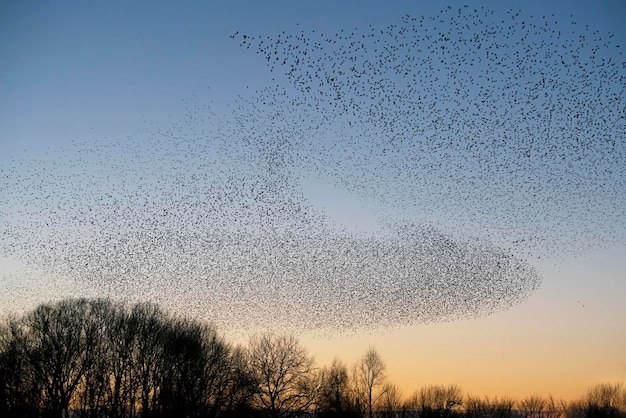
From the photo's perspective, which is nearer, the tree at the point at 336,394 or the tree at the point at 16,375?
the tree at the point at 16,375

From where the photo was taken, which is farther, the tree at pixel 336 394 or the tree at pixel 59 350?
the tree at pixel 336 394

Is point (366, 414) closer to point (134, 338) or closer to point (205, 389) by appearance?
point (205, 389)

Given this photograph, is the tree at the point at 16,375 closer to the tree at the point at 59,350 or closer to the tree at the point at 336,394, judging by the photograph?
the tree at the point at 59,350

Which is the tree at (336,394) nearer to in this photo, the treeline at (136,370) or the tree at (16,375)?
the treeline at (136,370)

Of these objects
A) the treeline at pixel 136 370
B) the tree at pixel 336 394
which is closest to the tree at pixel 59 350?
the treeline at pixel 136 370

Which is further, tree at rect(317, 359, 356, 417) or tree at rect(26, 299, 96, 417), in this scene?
tree at rect(317, 359, 356, 417)

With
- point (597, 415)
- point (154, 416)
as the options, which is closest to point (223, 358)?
point (154, 416)

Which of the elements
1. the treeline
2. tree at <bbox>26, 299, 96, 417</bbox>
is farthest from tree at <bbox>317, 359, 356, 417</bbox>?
tree at <bbox>26, 299, 96, 417</bbox>

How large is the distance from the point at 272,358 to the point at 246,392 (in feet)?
19.9

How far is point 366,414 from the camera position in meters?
113

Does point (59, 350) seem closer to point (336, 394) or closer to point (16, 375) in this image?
point (16, 375)

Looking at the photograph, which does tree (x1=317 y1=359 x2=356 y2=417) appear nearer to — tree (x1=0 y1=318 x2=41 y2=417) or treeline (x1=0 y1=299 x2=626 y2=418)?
treeline (x1=0 y1=299 x2=626 y2=418)

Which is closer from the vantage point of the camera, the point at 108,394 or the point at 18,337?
the point at 18,337

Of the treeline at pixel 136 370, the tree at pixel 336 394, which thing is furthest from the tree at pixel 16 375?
the tree at pixel 336 394
